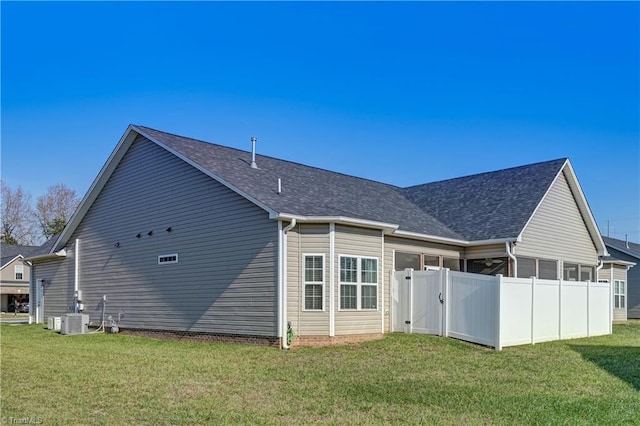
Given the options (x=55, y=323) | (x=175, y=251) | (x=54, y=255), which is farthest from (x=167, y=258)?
(x=54, y=255)

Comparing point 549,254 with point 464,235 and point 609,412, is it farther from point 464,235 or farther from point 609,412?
point 609,412

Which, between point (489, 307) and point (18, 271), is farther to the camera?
point (18, 271)

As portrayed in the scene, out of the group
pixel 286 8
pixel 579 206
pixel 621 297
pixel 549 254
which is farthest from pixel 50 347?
pixel 621 297

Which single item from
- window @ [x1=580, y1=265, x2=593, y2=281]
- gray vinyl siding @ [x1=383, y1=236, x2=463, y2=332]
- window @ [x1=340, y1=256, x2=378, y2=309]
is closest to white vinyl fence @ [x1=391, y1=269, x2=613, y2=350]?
gray vinyl siding @ [x1=383, y1=236, x2=463, y2=332]

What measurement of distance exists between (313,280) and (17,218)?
51.2 metres

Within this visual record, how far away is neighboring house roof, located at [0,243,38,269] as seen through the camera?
168 ft

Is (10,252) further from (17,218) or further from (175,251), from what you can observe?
(175,251)

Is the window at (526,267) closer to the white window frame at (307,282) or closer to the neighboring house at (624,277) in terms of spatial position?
the white window frame at (307,282)

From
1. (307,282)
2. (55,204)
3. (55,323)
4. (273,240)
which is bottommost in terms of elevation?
(55,323)

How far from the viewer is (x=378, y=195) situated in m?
21.0

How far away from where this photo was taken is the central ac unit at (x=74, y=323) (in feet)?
60.5

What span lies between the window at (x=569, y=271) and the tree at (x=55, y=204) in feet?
152

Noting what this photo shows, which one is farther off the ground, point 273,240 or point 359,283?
point 273,240

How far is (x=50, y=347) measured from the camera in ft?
46.9
